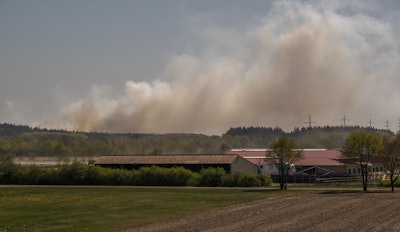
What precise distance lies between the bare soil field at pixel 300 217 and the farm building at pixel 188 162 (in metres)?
47.3

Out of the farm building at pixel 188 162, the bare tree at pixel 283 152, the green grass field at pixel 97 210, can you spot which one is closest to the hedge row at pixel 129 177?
the bare tree at pixel 283 152

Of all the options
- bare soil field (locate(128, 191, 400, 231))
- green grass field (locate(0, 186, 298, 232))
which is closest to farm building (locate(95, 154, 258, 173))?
green grass field (locate(0, 186, 298, 232))

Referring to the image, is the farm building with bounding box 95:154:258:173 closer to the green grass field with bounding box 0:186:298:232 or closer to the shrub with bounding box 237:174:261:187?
the shrub with bounding box 237:174:261:187

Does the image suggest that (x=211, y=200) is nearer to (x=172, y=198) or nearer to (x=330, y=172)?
(x=172, y=198)

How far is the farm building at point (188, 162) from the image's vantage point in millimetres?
108000

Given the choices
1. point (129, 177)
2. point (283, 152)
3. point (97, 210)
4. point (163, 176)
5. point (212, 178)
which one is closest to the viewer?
point (97, 210)

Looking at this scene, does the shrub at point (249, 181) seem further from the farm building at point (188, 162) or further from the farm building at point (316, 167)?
the farm building at point (316, 167)

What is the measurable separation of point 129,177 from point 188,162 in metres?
13.6

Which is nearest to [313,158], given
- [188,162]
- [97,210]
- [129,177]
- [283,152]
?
[188,162]

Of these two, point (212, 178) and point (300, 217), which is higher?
point (212, 178)

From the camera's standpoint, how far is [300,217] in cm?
4503

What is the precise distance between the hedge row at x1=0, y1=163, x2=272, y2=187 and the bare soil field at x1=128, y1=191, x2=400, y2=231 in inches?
1324

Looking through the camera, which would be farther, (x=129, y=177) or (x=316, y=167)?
(x=316, y=167)

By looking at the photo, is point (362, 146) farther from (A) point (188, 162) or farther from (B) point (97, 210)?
(B) point (97, 210)
